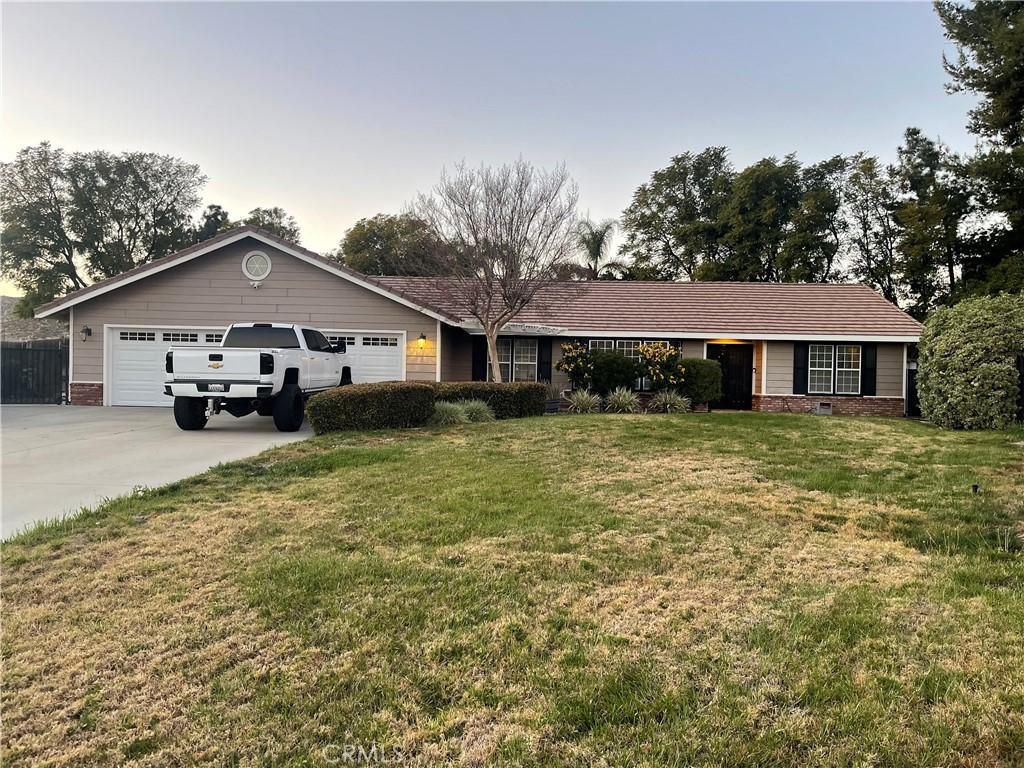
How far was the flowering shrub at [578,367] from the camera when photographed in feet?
48.5

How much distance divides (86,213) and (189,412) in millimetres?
34785

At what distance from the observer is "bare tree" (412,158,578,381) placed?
44.9ft

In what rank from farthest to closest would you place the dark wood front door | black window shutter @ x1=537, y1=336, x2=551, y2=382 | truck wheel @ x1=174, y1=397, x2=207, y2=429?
the dark wood front door < black window shutter @ x1=537, y1=336, x2=551, y2=382 < truck wheel @ x1=174, y1=397, x2=207, y2=429

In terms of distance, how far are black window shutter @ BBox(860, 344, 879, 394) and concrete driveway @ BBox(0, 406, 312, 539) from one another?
14.7 m

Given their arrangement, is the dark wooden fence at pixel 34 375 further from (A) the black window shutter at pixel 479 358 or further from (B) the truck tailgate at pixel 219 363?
(A) the black window shutter at pixel 479 358

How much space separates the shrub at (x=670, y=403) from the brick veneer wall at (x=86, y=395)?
14081 mm

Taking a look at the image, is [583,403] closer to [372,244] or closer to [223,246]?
[223,246]

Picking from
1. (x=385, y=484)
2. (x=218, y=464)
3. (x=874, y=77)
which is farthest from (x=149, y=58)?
(x=874, y=77)

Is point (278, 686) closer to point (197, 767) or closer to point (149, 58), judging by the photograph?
point (197, 767)

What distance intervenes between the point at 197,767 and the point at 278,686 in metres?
0.47

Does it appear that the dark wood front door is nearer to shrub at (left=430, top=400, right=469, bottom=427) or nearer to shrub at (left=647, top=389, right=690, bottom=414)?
shrub at (left=647, top=389, right=690, bottom=414)

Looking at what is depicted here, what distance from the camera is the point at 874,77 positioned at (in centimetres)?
1454

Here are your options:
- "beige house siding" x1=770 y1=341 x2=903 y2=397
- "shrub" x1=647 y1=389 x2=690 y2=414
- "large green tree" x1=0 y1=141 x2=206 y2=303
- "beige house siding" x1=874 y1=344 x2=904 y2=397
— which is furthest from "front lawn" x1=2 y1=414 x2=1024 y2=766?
"large green tree" x1=0 y1=141 x2=206 y2=303

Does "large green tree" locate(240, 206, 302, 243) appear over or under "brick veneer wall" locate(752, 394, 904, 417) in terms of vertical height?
over
